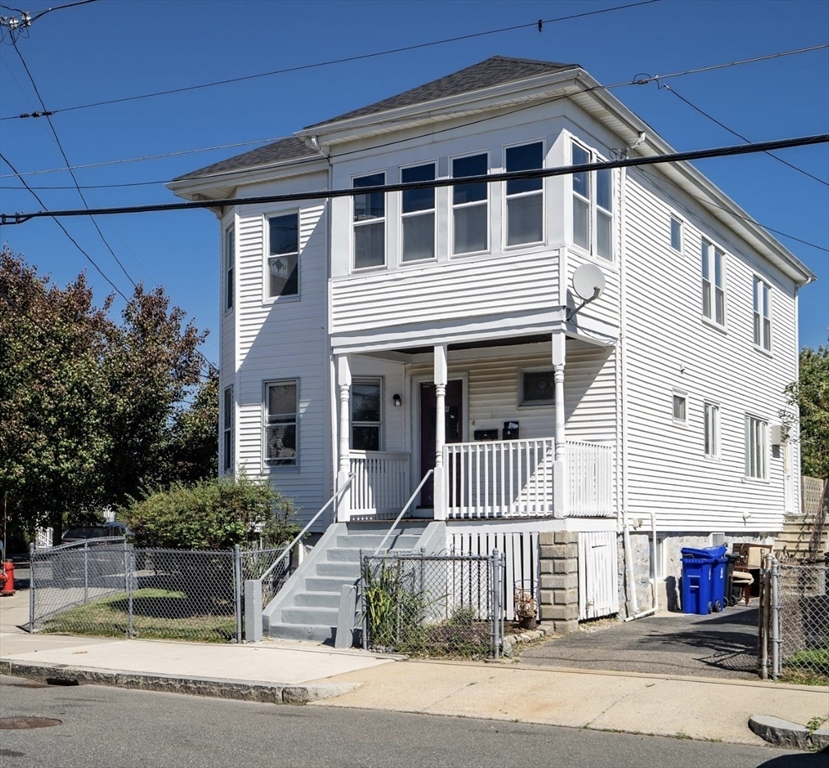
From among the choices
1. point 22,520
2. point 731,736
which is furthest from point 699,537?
point 22,520

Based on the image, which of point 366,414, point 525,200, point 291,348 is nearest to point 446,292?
point 525,200

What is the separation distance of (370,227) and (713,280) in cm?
787

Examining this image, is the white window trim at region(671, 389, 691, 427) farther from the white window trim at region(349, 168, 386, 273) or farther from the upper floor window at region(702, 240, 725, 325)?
the white window trim at region(349, 168, 386, 273)

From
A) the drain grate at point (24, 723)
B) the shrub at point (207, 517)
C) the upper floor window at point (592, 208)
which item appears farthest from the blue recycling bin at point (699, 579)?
the drain grate at point (24, 723)

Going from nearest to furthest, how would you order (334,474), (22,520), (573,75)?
(573,75), (334,474), (22,520)

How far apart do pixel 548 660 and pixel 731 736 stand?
3.70 meters

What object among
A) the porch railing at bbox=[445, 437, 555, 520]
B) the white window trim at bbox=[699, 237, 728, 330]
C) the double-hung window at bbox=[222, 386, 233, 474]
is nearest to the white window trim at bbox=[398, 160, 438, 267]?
the porch railing at bbox=[445, 437, 555, 520]

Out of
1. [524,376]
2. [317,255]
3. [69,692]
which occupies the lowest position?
[69,692]

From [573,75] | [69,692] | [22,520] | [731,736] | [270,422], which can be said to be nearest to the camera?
[731,736]

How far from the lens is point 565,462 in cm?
1503

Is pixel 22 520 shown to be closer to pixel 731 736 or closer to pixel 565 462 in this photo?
pixel 565 462

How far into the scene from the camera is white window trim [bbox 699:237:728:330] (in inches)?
822

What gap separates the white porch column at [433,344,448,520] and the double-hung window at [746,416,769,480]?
31.8ft

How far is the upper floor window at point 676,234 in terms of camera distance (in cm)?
1961
